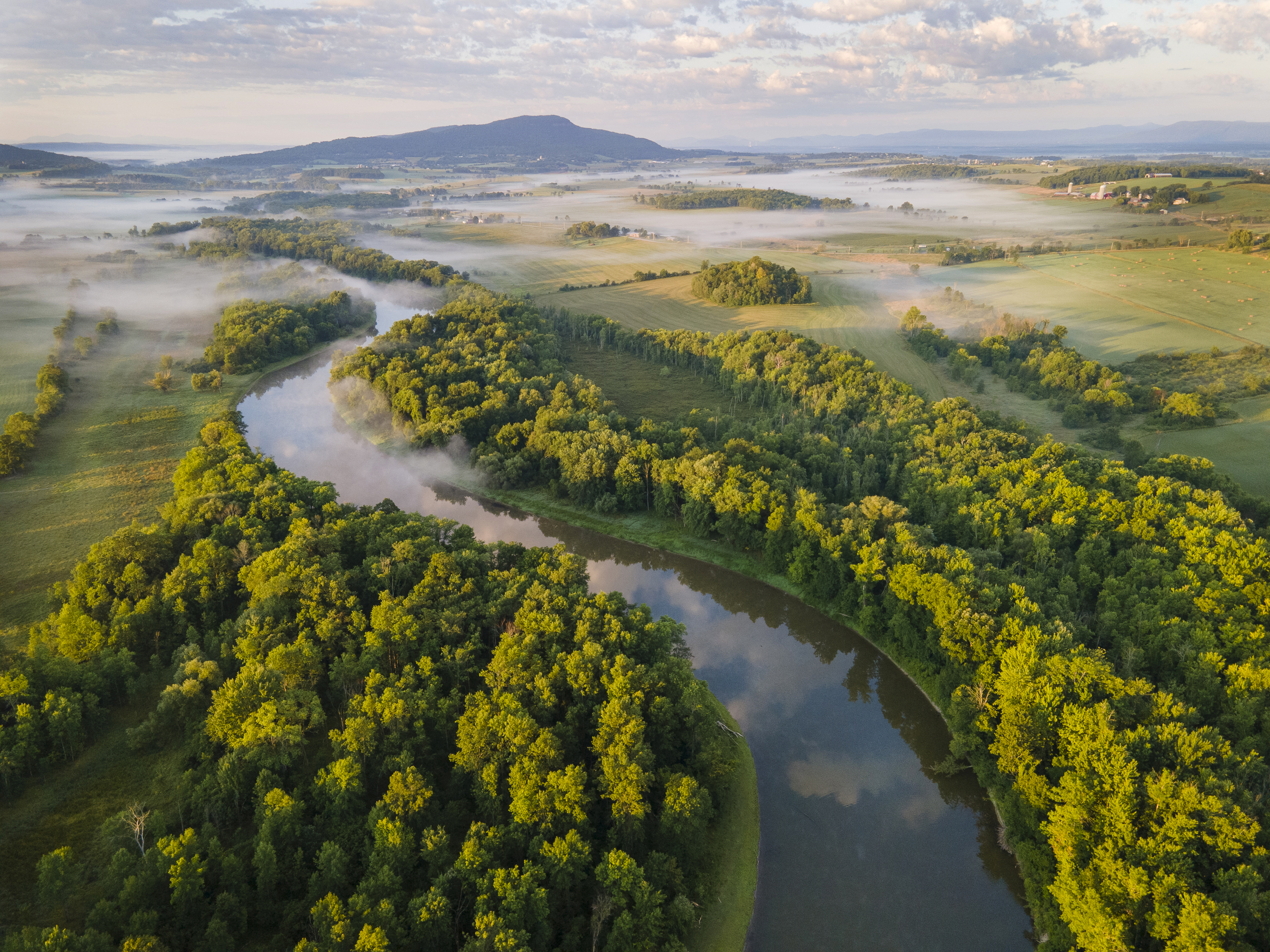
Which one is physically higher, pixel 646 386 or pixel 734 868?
pixel 646 386

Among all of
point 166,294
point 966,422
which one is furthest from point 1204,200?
point 166,294

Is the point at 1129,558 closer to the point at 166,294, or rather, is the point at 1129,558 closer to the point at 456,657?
the point at 456,657

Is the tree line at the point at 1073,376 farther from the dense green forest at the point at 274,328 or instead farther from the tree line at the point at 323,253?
the dense green forest at the point at 274,328

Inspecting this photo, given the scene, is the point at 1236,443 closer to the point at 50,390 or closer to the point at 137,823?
the point at 137,823

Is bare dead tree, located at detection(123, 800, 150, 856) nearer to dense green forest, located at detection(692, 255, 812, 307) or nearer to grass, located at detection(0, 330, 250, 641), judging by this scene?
grass, located at detection(0, 330, 250, 641)

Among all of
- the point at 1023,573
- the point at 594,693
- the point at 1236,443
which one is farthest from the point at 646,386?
the point at 1236,443

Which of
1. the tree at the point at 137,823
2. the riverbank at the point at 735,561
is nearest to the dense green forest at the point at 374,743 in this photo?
the tree at the point at 137,823
